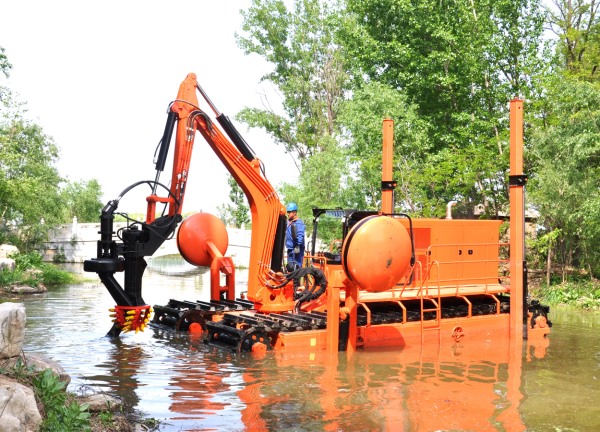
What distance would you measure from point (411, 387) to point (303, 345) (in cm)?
256

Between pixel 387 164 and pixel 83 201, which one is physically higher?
pixel 83 201

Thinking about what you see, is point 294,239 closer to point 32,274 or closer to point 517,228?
point 517,228

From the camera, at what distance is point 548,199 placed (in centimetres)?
2341

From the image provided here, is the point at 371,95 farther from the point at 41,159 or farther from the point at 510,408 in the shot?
the point at 41,159

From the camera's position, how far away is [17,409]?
593 centimetres

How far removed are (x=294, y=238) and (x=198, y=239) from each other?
2387 mm

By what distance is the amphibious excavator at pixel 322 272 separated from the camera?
40.0ft

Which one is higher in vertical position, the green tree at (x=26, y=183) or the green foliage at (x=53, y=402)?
the green tree at (x=26, y=183)

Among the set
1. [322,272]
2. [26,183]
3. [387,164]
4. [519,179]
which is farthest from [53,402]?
[26,183]

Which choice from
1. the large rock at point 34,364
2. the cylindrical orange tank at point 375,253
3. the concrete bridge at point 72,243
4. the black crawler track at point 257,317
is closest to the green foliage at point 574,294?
the black crawler track at point 257,317

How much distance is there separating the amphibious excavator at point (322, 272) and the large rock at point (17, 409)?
232 inches

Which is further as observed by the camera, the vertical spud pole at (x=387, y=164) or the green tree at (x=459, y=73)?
the green tree at (x=459, y=73)

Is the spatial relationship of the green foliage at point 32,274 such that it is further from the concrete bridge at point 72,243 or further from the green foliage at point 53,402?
the green foliage at point 53,402

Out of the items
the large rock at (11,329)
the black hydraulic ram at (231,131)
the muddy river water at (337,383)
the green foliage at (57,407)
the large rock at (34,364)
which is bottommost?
the muddy river water at (337,383)
